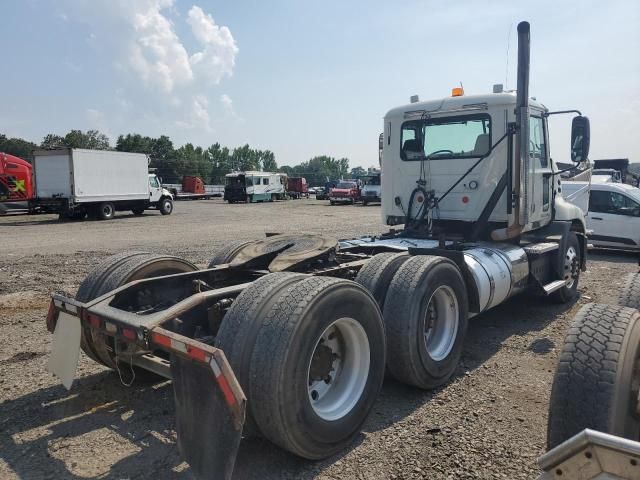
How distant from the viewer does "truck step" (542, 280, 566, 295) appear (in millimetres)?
6552

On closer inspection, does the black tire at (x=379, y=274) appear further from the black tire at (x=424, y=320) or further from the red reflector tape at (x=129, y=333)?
the red reflector tape at (x=129, y=333)

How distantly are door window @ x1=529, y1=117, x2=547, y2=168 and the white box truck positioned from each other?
70.7ft

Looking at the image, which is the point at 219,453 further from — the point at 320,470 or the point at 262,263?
the point at 262,263

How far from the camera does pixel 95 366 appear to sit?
16.2 feet

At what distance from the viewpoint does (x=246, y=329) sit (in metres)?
3.05

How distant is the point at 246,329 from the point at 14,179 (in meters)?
28.7

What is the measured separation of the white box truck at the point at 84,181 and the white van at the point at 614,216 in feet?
68.8

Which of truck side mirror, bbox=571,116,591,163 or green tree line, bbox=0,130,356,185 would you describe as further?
green tree line, bbox=0,130,356,185

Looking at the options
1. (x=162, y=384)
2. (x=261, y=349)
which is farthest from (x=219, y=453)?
(x=162, y=384)

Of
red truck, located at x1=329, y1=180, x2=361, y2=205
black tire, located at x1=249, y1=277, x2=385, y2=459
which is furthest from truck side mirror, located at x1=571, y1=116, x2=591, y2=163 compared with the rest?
red truck, located at x1=329, y1=180, x2=361, y2=205

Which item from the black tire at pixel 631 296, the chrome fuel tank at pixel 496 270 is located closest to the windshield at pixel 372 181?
the chrome fuel tank at pixel 496 270

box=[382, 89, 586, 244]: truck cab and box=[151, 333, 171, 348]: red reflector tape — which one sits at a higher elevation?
box=[382, 89, 586, 244]: truck cab

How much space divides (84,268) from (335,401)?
27.2ft

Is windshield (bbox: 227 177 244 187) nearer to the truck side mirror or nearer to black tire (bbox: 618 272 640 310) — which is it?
the truck side mirror
